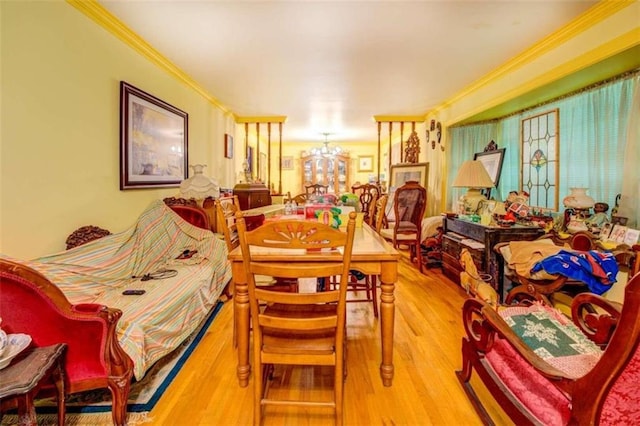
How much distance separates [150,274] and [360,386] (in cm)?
176

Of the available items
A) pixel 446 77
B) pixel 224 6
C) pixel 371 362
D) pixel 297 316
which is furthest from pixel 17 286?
pixel 446 77

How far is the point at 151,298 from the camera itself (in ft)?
6.46

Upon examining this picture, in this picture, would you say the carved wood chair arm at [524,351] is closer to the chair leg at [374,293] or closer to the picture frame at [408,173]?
the chair leg at [374,293]

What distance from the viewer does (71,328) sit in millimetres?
1317

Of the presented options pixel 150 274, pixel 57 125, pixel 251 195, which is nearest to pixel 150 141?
pixel 57 125

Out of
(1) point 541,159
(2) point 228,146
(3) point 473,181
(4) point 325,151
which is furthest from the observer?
(4) point 325,151

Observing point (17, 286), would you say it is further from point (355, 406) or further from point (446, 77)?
point (446, 77)

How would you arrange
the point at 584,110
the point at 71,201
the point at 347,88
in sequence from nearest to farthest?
the point at 71,201 < the point at 584,110 < the point at 347,88

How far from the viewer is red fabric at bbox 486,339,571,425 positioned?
1062 mm

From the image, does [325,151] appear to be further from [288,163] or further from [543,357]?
[543,357]

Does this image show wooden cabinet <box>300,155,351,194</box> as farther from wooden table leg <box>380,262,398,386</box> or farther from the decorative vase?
wooden table leg <box>380,262,398,386</box>

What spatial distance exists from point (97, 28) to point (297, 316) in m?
2.67

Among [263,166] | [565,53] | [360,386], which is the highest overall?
[565,53]

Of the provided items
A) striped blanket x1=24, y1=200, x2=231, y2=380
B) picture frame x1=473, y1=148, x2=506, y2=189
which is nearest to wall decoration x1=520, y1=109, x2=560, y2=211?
picture frame x1=473, y1=148, x2=506, y2=189
